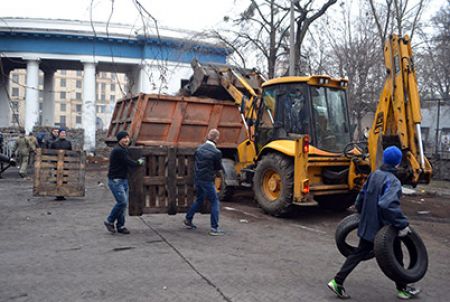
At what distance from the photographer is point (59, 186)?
1152 cm

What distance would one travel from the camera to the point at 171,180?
27.7 ft

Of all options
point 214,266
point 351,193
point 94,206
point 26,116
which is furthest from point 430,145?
point 26,116

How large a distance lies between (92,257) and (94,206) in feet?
15.0

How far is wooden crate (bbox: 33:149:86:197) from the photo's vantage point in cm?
1141

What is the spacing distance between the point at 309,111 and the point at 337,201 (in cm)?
228

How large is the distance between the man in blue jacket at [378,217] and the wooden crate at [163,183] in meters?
3.84

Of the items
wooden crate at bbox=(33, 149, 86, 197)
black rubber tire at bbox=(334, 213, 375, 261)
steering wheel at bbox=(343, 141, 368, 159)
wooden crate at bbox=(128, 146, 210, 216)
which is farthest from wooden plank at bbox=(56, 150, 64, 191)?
black rubber tire at bbox=(334, 213, 375, 261)

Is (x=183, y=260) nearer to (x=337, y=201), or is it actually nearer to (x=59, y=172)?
(x=337, y=201)

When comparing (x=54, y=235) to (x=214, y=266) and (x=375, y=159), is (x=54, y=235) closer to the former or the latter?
(x=214, y=266)

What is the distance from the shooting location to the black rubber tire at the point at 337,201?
10.4 meters

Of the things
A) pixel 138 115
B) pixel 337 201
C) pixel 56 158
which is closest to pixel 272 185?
pixel 337 201

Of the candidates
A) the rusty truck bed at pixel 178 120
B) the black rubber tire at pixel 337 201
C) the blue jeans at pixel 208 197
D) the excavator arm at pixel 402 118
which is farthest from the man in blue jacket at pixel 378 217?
the rusty truck bed at pixel 178 120

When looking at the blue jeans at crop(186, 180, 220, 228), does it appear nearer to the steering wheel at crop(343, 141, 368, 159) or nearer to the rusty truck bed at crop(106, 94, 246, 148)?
the steering wheel at crop(343, 141, 368, 159)

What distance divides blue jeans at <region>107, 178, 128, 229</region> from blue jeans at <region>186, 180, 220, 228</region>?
45.7 inches
